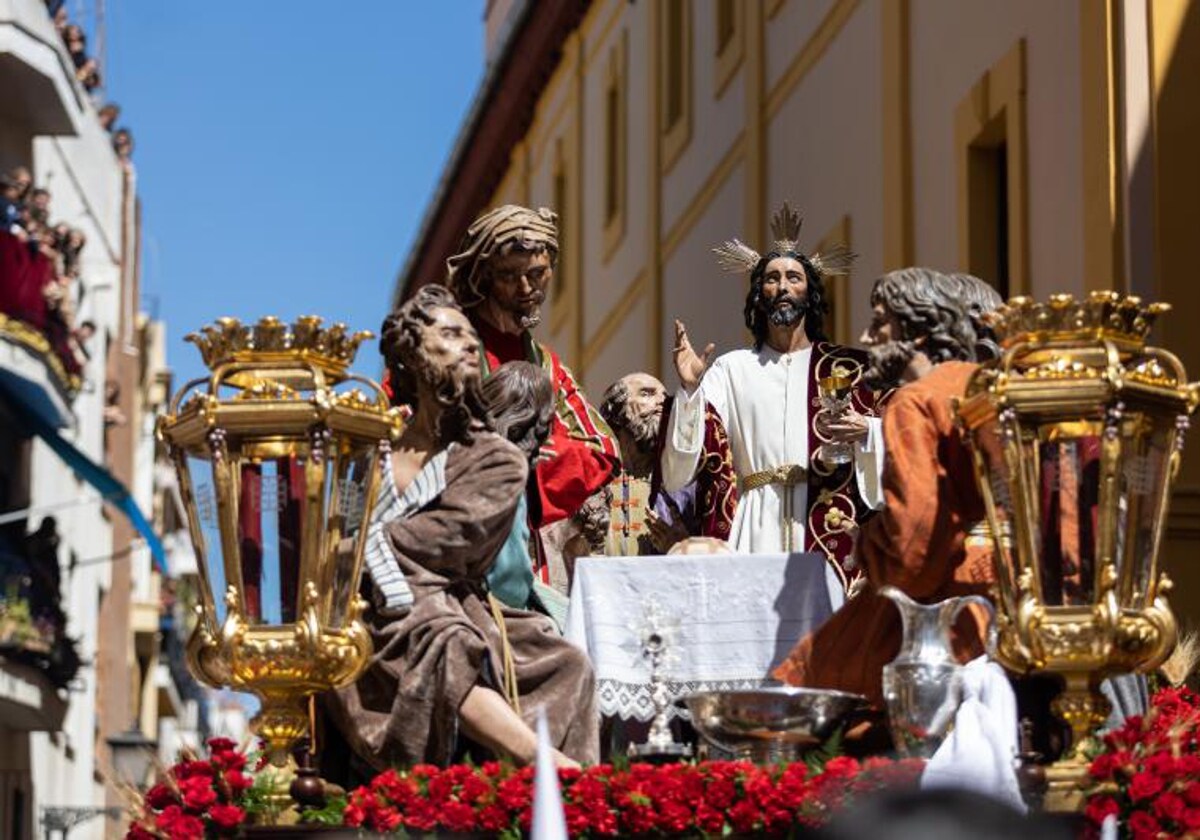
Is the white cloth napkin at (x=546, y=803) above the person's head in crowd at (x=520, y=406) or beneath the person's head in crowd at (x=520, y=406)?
beneath

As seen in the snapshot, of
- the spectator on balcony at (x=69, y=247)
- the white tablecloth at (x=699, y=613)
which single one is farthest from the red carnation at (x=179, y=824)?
the spectator on balcony at (x=69, y=247)

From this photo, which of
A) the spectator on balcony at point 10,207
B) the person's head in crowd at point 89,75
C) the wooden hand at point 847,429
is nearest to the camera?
the wooden hand at point 847,429

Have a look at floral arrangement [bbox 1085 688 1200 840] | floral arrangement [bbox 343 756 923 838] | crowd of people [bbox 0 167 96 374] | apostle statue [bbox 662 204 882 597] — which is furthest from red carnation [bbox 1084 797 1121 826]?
crowd of people [bbox 0 167 96 374]

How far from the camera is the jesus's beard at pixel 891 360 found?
10.6 meters

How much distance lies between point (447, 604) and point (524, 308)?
2.11m

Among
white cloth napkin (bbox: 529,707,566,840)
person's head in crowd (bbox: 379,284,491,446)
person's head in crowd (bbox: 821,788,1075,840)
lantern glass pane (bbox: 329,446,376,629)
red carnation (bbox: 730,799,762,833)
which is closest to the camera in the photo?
person's head in crowd (bbox: 821,788,1075,840)

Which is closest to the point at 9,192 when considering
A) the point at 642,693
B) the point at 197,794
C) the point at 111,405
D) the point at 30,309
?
the point at 30,309

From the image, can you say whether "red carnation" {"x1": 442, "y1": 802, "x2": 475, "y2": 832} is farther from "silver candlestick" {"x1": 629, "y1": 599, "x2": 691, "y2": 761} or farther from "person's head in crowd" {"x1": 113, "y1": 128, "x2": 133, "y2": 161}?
"person's head in crowd" {"x1": 113, "y1": 128, "x2": 133, "y2": 161}

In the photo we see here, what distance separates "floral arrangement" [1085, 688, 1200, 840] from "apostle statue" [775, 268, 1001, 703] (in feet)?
2.73

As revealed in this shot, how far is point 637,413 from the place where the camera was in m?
14.1

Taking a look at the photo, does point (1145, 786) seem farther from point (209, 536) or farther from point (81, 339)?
point (81, 339)

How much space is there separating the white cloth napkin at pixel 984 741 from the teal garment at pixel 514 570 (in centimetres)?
177

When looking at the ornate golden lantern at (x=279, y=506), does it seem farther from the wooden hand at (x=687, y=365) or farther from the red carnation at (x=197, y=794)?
the wooden hand at (x=687, y=365)

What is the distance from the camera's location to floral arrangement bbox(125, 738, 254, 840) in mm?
9586
